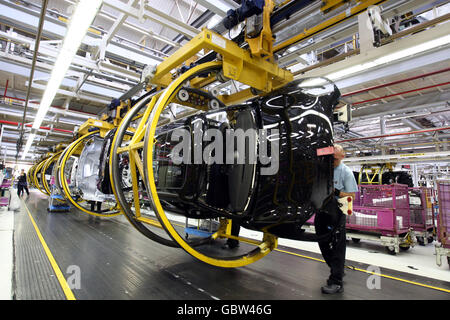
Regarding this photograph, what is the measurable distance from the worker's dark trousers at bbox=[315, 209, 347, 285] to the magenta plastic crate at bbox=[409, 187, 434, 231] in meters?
4.30

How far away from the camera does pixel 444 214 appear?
156 inches

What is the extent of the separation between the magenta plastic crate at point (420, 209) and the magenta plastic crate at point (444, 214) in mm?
1678

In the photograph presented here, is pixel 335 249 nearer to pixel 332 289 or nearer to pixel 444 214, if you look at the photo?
pixel 332 289

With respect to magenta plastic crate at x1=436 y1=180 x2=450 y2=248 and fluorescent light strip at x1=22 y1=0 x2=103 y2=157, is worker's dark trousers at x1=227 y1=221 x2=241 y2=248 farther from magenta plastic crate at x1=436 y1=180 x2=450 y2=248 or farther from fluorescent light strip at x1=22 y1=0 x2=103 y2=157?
fluorescent light strip at x1=22 y1=0 x2=103 y2=157

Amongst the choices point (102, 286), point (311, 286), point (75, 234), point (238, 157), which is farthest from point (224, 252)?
point (75, 234)

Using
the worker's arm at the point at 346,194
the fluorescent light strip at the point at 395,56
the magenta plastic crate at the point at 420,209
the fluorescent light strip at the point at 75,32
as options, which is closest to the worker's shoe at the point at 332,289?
Result: the worker's arm at the point at 346,194

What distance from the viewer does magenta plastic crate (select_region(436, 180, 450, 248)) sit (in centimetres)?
376

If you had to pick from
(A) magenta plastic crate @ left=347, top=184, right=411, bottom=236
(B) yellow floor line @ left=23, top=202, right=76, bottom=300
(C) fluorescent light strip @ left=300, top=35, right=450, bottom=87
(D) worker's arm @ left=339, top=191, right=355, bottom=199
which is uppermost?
(C) fluorescent light strip @ left=300, top=35, right=450, bottom=87

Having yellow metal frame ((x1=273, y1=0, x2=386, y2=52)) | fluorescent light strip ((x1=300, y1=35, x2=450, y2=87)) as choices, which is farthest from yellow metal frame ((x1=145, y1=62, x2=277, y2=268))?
fluorescent light strip ((x1=300, y1=35, x2=450, y2=87))

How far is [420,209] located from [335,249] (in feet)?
15.4

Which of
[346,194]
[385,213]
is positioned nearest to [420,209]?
[385,213]
